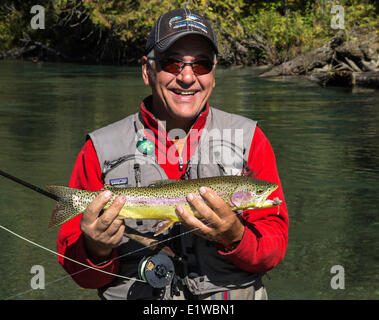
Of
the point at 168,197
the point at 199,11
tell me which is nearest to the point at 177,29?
the point at 168,197

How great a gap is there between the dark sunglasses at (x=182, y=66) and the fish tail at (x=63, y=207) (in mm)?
775

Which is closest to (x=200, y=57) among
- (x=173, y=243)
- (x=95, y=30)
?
(x=173, y=243)

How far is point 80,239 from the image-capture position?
333cm

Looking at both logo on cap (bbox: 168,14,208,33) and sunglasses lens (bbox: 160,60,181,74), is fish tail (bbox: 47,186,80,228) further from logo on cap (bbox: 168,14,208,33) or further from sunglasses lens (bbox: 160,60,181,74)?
logo on cap (bbox: 168,14,208,33)

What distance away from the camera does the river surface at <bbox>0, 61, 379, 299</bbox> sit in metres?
6.60

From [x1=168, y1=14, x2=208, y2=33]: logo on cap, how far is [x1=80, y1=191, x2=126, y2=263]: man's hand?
94 centimetres

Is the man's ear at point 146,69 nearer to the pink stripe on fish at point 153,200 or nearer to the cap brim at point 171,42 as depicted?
the cap brim at point 171,42

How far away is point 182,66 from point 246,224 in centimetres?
85

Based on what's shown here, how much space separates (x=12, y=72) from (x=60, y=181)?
20808 millimetres

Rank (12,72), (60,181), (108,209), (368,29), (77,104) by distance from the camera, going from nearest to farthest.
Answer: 1. (108,209)
2. (60,181)
3. (77,104)
4. (368,29)
5. (12,72)

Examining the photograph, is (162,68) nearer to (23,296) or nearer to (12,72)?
(23,296)

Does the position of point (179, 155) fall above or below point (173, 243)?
above

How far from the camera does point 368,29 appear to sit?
25.2 m

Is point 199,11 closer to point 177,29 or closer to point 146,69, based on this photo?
point 146,69
